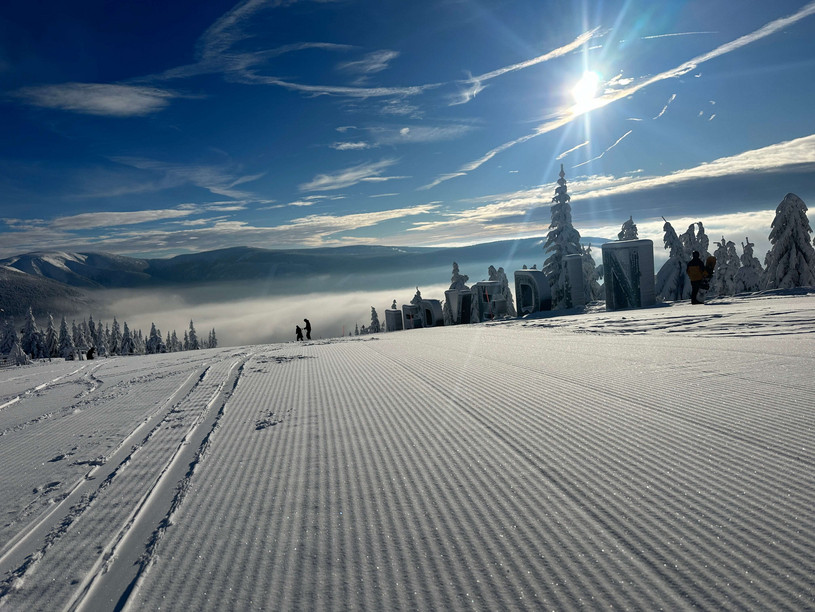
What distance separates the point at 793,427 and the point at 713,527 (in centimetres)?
167

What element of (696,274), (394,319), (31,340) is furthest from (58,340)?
(696,274)

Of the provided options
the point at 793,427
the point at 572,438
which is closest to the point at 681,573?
the point at 572,438

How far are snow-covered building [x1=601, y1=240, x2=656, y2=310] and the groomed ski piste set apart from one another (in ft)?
39.3

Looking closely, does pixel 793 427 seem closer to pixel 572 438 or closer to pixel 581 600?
pixel 572 438

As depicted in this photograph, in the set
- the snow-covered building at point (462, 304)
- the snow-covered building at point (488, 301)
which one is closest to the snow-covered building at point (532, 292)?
the snow-covered building at point (488, 301)

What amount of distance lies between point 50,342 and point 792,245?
9480 centimetres

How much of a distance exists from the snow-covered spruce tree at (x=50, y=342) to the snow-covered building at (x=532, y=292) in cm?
8167

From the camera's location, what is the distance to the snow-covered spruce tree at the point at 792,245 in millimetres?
24844

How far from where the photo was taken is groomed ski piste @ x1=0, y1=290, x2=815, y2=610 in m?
1.97

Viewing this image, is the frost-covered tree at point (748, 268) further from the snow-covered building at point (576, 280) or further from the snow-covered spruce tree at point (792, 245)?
the snow-covered building at point (576, 280)

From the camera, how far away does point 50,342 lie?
7462 centimetres

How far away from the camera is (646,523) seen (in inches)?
90.0

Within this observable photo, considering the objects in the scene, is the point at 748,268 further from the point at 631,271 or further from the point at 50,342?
the point at 50,342

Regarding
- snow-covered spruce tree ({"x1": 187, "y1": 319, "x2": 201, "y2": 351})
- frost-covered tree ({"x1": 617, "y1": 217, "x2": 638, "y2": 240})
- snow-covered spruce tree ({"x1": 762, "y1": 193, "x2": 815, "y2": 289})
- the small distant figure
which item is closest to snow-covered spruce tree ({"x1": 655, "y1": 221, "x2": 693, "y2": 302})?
frost-covered tree ({"x1": 617, "y1": 217, "x2": 638, "y2": 240})
